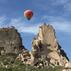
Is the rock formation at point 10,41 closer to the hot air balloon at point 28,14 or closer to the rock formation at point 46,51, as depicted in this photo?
the rock formation at point 46,51

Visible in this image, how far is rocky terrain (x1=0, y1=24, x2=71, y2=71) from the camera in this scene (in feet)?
353

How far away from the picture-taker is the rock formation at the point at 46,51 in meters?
108

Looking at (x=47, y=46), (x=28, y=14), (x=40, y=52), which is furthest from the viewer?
(x=47, y=46)

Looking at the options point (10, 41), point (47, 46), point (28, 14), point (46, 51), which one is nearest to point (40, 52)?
point (46, 51)

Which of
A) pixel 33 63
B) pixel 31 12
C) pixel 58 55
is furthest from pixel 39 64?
pixel 31 12

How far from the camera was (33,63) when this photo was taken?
4156 inches

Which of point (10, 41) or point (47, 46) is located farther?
point (10, 41)

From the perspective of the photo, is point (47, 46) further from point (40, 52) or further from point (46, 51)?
point (40, 52)

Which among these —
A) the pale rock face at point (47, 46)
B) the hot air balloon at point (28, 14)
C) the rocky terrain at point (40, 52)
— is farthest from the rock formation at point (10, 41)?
the hot air balloon at point (28, 14)

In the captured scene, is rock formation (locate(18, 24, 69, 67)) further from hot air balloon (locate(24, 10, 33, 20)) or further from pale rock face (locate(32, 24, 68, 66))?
hot air balloon (locate(24, 10, 33, 20))

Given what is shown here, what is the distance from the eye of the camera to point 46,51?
11369cm

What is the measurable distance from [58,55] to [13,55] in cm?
1282

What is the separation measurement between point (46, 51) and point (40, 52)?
179cm

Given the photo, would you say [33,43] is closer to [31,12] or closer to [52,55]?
[52,55]
